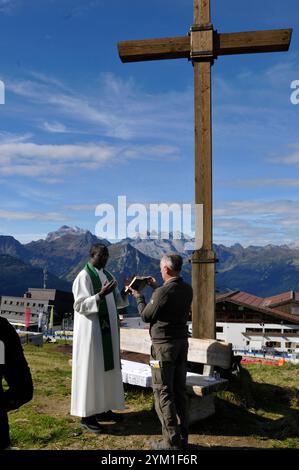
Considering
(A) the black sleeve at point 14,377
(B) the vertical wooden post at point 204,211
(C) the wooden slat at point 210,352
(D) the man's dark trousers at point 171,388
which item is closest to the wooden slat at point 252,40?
(B) the vertical wooden post at point 204,211

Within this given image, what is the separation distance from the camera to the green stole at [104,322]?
6.81m

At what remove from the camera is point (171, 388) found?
5.55 m

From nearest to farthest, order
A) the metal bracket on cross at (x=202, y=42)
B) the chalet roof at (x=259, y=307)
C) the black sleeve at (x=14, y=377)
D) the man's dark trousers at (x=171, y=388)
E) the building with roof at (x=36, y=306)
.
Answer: the black sleeve at (x=14, y=377)
the man's dark trousers at (x=171, y=388)
the metal bracket on cross at (x=202, y=42)
the chalet roof at (x=259, y=307)
the building with roof at (x=36, y=306)

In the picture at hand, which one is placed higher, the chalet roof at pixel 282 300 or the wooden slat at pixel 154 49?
the wooden slat at pixel 154 49

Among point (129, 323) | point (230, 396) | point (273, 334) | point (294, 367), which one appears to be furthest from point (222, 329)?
point (230, 396)

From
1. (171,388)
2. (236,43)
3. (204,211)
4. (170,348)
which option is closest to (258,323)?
(204,211)

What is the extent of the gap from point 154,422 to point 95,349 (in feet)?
5.04

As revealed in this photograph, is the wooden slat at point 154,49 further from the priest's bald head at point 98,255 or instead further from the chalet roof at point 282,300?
the chalet roof at point 282,300

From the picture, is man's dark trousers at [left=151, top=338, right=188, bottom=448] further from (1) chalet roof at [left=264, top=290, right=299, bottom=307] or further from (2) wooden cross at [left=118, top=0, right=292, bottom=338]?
(1) chalet roof at [left=264, top=290, right=299, bottom=307]

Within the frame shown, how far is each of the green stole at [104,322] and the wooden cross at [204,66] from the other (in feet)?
5.06

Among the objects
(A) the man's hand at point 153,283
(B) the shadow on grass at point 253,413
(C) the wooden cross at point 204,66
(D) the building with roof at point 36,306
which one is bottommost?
(D) the building with roof at point 36,306

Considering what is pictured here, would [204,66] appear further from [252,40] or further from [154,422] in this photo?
[154,422]

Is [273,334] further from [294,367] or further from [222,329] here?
[294,367]
